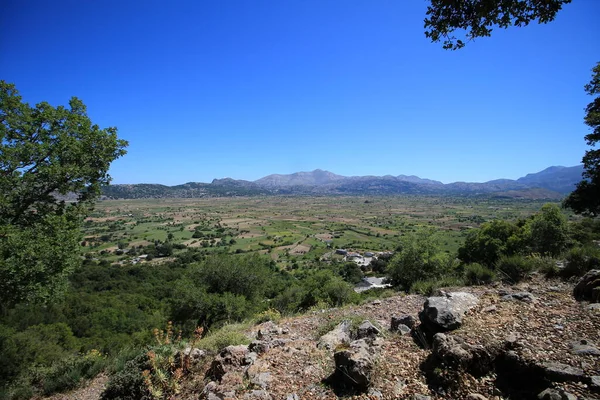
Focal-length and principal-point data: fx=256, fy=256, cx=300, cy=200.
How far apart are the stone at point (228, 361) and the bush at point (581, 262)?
10.3 metres

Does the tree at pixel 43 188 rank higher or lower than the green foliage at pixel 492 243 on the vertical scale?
higher

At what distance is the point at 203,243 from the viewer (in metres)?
95.2

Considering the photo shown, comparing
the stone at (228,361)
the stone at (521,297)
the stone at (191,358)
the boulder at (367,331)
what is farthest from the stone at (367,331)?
the stone at (191,358)

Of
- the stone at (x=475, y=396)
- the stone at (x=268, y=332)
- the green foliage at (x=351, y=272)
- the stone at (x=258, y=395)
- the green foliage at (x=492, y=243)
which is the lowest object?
the green foliage at (x=351, y=272)

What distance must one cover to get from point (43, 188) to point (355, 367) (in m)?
13.0

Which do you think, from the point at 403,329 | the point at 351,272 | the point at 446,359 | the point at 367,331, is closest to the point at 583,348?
the point at 446,359

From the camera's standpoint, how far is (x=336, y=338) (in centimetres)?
722

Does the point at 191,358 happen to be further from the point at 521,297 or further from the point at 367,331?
the point at 521,297

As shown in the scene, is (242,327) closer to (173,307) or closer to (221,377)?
(221,377)

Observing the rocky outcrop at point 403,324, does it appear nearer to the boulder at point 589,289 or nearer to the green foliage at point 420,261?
the boulder at point 589,289

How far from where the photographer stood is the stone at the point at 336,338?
22.6 ft

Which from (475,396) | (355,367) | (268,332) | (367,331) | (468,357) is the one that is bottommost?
(268,332)

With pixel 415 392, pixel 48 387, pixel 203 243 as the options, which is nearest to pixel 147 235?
pixel 203 243

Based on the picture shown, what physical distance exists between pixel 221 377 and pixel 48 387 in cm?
712
